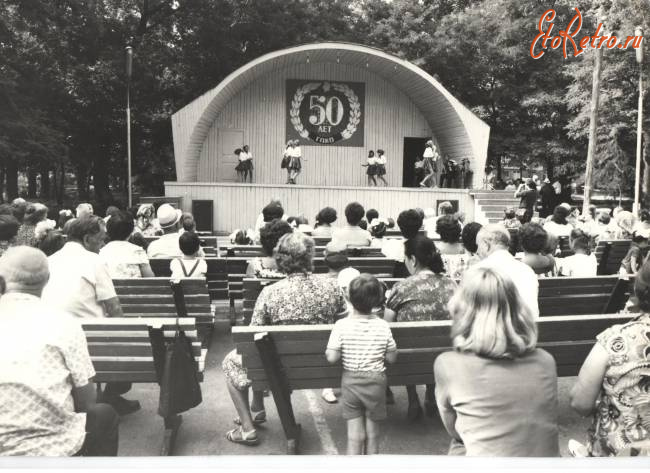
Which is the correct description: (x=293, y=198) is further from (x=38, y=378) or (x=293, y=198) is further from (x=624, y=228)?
(x=38, y=378)

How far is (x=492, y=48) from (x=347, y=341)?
2857 cm

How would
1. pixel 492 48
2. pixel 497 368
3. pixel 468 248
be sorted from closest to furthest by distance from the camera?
pixel 497 368 < pixel 468 248 < pixel 492 48

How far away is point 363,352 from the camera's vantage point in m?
3.44

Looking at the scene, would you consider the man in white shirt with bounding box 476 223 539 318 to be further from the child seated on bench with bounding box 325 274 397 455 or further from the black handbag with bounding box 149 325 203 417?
the black handbag with bounding box 149 325 203 417

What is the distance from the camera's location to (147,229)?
9180mm

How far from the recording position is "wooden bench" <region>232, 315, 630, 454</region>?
362cm

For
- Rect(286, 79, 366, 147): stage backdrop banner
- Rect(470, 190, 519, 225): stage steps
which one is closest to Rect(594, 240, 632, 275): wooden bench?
Rect(470, 190, 519, 225): stage steps

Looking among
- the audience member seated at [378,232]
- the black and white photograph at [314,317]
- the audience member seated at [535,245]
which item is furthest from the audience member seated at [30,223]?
the audience member seated at [535,245]

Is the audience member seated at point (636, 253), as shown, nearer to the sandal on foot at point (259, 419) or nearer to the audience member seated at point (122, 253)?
the sandal on foot at point (259, 419)

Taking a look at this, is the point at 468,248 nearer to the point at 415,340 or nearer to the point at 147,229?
the point at 415,340

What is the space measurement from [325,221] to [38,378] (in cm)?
546

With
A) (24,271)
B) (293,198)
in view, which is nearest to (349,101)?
(293,198)

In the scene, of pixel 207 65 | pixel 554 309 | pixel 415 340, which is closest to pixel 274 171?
pixel 207 65

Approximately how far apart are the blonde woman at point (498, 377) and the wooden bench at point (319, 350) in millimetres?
1364
